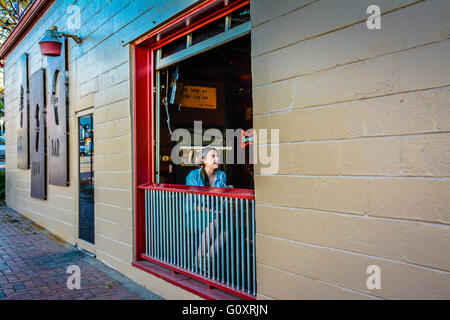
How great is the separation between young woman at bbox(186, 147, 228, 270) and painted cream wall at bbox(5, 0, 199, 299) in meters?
0.47

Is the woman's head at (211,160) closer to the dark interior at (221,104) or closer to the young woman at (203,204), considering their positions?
the young woman at (203,204)

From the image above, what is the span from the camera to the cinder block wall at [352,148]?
2035mm

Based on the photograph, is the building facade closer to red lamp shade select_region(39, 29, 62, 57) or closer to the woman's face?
the woman's face

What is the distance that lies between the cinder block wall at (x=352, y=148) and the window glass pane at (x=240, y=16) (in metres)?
0.31

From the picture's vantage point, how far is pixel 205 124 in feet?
24.4

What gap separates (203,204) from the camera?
3.82m

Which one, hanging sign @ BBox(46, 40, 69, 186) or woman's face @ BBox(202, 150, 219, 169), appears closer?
woman's face @ BBox(202, 150, 219, 169)

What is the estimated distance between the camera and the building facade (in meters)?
2.08

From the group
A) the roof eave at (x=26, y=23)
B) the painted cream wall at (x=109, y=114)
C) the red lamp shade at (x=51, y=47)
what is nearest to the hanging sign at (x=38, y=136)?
the painted cream wall at (x=109, y=114)

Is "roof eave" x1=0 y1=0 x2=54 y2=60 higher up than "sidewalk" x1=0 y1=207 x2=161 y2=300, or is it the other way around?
"roof eave" x1=0 y1=0 x2=54 y2=60

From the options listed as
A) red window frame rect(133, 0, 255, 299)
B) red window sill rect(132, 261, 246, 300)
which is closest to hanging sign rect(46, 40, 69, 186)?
red window frame rect(133, 0, 255, 299)

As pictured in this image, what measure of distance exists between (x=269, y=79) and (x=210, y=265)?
6.08ft
